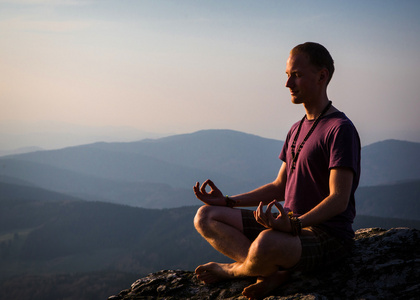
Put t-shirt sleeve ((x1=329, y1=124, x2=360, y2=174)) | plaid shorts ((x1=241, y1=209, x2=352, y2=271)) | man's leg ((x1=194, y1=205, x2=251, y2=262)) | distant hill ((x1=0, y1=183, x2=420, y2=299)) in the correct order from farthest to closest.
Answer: distant hill ((x1=0, y1=183, x2=420, y2=299)), man's leg ((x1=194, y1=205, x2=251, y2=262)), plaid shorts ((x1=241, y1=209, x2=352, y2=271)), t-shirt sleeve ((x1=329, y1=124, x2=360, y2=174))

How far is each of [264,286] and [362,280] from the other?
117 centimetres

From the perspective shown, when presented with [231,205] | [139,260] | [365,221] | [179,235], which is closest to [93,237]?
[139,260]

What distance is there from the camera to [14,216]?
182m

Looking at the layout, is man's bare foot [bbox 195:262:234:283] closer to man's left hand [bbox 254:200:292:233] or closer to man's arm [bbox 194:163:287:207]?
man's arm [bbox 194:163:287:207]

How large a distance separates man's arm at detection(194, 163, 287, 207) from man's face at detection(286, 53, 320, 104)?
108cm

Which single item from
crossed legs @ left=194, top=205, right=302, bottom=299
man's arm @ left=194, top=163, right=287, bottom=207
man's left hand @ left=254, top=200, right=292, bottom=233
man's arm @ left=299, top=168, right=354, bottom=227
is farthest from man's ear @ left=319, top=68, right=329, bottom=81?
crossed legs @ left=194, top=205, right=302, bottom=299

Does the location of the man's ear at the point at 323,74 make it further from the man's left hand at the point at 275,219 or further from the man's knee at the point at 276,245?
the man's knee at the point at 276,245

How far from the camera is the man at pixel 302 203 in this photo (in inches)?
179

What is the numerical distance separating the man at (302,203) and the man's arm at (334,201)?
10 mm

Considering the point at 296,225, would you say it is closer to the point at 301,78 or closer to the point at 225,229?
the point at 225,229

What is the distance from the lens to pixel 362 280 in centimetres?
510

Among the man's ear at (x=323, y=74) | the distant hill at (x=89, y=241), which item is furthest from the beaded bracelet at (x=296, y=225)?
the distant hill at (x=89, y=241)

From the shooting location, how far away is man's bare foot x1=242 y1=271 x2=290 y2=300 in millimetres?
5016

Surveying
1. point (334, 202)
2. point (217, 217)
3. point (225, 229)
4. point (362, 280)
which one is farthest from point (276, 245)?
point (362, 280)
